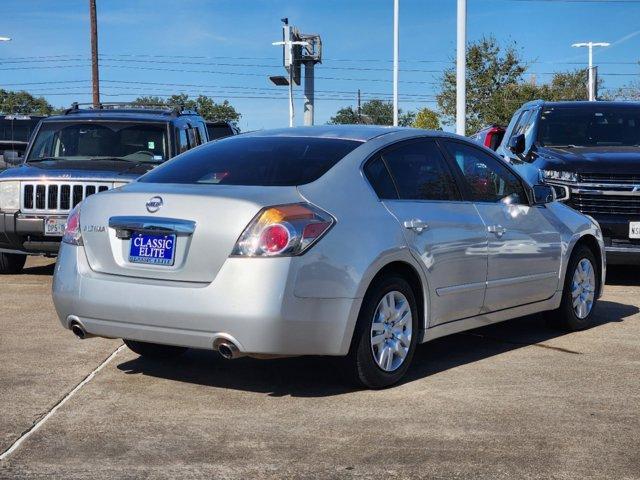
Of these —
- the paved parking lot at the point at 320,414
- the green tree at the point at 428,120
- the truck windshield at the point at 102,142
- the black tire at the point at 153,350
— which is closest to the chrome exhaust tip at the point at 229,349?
the paved parking lot at the point at 320,414

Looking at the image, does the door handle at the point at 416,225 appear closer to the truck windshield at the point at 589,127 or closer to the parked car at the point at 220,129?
the truck windshield at the point at 589,127

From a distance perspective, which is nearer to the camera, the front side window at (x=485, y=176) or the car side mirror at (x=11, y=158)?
the front side window at (x=485, y=176)

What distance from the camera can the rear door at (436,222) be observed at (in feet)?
20.3

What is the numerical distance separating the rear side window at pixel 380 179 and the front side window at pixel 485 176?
2.80 feet

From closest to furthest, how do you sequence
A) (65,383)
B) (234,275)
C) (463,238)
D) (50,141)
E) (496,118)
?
(234,275) → (65,383) → (463,238) → (50,141) → (496,118)

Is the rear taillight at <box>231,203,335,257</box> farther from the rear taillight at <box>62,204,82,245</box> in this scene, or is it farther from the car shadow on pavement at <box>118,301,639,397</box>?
the rear taillight at <box>62,204,82,245</box>

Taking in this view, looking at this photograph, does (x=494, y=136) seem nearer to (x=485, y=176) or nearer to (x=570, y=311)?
(x=570, y=311)

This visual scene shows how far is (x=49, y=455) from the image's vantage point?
4656mm

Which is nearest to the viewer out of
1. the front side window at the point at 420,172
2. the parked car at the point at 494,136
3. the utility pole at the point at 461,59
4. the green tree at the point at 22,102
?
the front side window at the point at 420,172

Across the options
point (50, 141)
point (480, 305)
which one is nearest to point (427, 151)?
point (480, 305)

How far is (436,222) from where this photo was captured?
20.9ft

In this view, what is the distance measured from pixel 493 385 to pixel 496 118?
4277 cm

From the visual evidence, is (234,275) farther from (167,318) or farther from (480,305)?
(480,305)

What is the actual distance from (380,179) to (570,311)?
2598 millimetres
